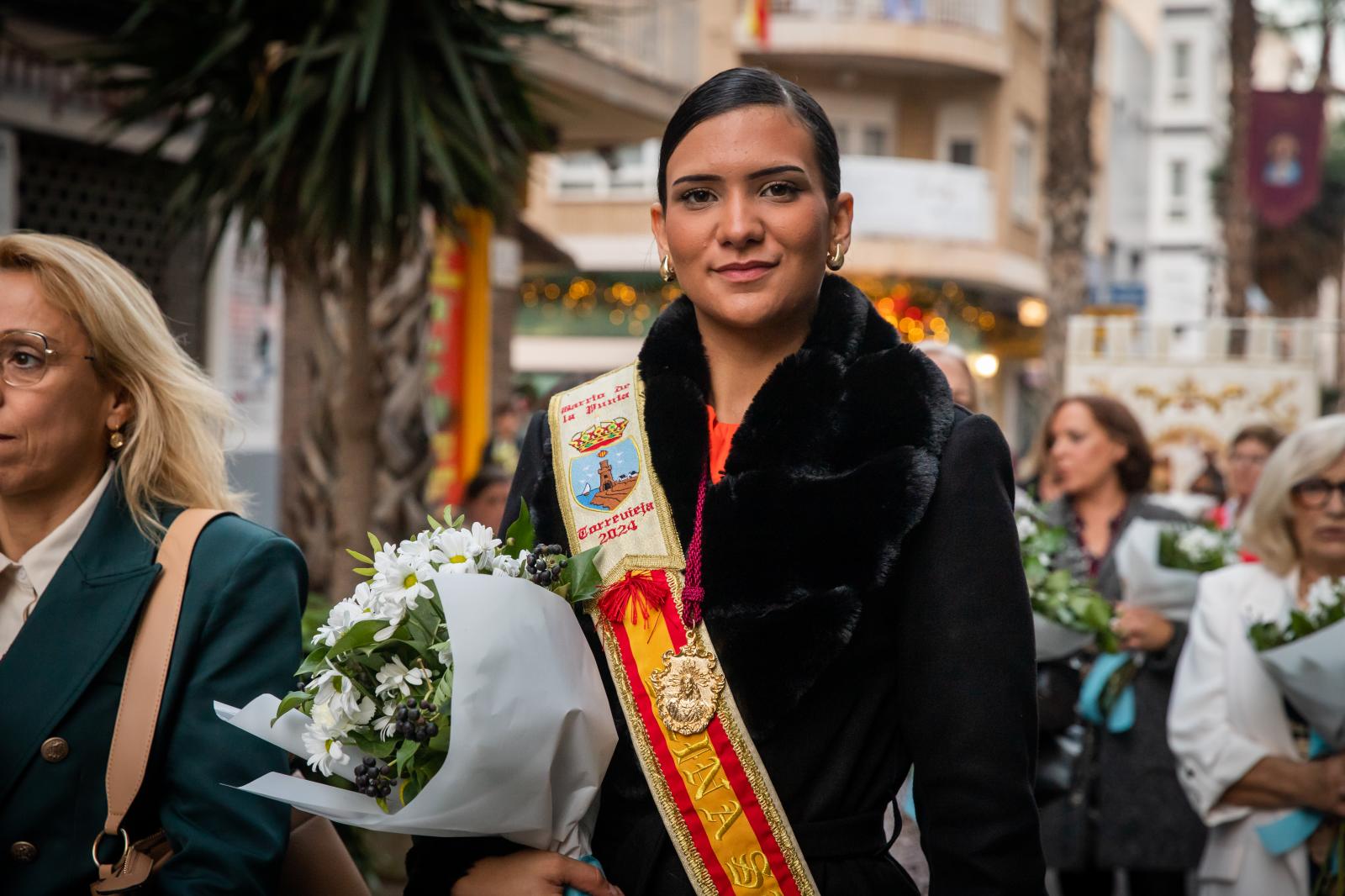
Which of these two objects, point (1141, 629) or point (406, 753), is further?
point (1141, 629)

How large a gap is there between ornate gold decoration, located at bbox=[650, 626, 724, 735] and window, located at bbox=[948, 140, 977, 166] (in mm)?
30614

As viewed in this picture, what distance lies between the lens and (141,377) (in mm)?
3086

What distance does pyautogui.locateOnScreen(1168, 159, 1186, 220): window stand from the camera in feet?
198

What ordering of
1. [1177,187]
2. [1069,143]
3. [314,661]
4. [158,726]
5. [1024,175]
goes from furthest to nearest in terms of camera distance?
[1177,187], [1024,175], [1069,143], [158,726], [314,661]

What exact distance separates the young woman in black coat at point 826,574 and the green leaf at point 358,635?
0.37 meters

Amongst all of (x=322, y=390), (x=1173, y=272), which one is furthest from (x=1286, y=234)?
(x=322, y=390)

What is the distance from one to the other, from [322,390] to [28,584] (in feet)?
15.8

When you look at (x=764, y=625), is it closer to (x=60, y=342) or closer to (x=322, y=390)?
(x=60, y=342)

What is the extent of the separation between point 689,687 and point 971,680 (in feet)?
1.42

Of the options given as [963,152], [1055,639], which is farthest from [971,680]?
[963,152]

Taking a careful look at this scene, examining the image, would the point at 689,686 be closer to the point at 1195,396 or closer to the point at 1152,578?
the point at 1152,578

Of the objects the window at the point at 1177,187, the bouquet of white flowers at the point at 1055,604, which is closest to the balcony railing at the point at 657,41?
the bouquet of white flowers at the point at 1055,604

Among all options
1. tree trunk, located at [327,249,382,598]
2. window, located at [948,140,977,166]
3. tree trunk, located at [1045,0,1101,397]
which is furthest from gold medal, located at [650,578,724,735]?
window, located at [948,140,977,166]

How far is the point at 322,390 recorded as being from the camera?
777 cm
